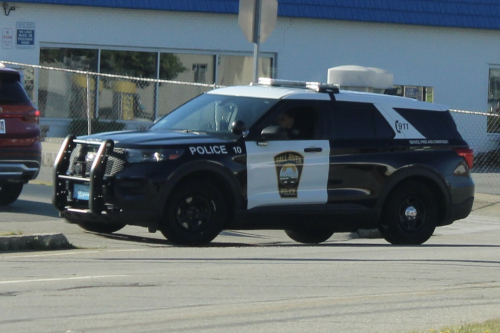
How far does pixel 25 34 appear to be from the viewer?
21.8 metres

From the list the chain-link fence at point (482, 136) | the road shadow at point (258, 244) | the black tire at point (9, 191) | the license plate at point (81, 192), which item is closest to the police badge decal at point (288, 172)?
the road shadow at point (258, 244)

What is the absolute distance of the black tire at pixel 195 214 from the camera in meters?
10.4

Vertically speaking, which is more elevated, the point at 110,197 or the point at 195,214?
the point at 110,197

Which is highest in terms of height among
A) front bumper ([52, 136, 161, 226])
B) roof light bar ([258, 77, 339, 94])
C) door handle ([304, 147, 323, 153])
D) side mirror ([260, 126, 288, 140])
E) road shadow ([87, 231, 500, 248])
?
roof light bar ([258, 77, 339, 94])

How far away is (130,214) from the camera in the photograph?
10148mm

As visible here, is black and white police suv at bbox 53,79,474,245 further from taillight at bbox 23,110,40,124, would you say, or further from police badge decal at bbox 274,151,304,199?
taillight at bbox 23,110,40,124

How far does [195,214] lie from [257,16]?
186 inches

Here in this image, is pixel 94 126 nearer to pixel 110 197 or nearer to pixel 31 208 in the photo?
pixel 31 208

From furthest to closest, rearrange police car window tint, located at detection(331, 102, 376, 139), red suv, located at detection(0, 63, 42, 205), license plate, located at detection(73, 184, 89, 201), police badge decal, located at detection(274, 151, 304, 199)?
red suv, located at detection(0, 63, 42, 205) → police car window tint, located at detection(331, 102, 376, 139) → police badge decal, located at detection(274, 151, 304, 199) → license plate, located at detection(73, 184, 89, 201)

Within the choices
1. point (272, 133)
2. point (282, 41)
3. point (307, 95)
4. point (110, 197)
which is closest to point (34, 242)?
point (110, 197)

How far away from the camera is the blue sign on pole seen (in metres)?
21.8

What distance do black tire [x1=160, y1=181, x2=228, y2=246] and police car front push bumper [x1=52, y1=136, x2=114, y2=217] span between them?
725mm

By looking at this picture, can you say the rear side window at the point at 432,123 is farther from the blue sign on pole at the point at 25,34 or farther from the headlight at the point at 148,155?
the blue sign on pole at the point at 25,34

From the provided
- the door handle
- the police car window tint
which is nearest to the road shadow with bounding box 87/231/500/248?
the door handle
